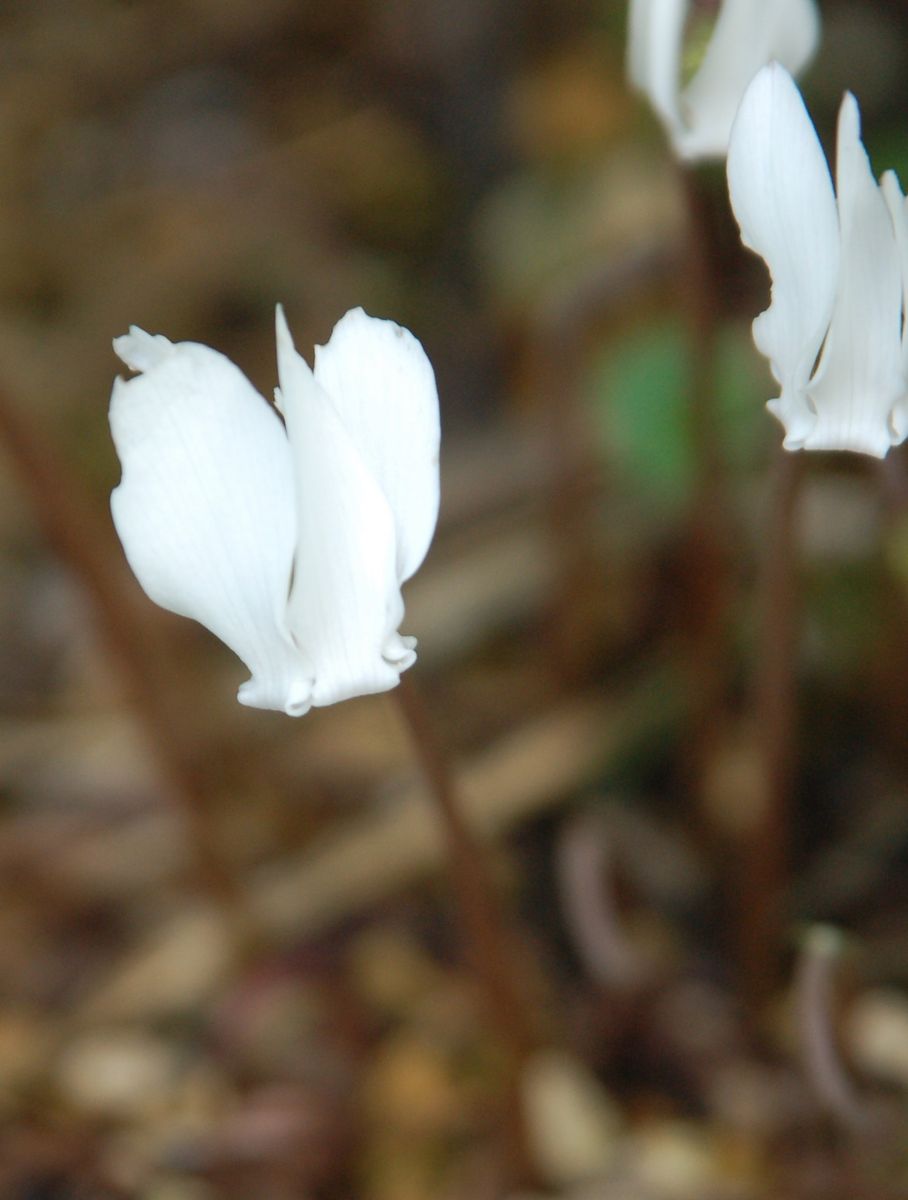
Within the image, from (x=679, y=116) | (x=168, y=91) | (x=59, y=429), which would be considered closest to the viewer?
(x=679, y=116)

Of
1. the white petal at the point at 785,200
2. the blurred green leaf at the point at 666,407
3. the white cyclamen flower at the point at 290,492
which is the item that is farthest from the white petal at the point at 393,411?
the blurred green leaf at the point at 666,407

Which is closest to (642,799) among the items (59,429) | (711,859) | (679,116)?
(711,859)

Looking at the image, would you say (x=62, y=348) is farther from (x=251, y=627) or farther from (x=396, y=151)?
(x=251, y=627)

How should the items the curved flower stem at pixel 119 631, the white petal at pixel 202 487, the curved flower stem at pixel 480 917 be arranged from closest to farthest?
the white petal at pixel 202 487, the curved flower stem at pixel 480 917, the curved flower stem at pixel 119 631

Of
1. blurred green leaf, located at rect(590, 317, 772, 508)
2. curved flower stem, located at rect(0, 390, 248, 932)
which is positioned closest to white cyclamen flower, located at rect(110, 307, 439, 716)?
curved flower stem, located at rect(0, 390, 248, 932)

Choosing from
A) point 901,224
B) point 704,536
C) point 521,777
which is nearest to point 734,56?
point 901,224

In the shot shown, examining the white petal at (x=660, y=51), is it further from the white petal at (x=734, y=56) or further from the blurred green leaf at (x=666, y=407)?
the blurred green leaf at (x=666, y=407)
